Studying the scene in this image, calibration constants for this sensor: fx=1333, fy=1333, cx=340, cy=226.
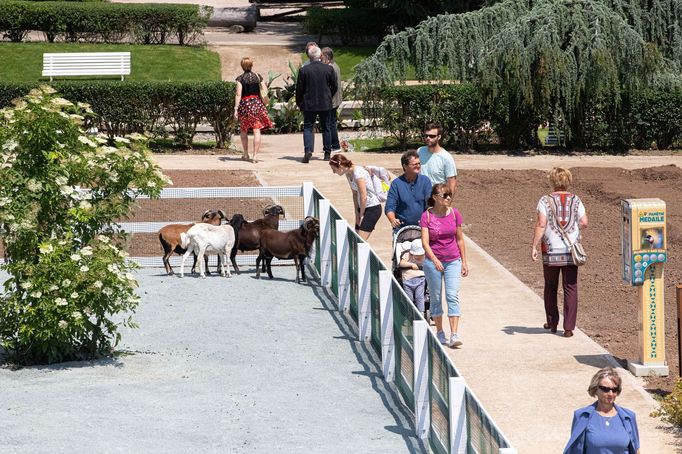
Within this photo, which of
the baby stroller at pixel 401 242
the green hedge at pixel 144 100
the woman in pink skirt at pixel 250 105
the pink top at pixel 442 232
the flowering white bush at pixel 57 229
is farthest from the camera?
the green hedge at pixel 144 100

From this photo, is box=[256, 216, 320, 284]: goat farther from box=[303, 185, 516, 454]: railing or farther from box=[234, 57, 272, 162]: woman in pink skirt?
box=[234, 57, 272, 162]: woman in pink skirt

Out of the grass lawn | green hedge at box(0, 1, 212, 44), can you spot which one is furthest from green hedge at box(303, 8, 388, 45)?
the grass lawn

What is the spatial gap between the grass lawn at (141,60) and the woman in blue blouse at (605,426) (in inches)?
903

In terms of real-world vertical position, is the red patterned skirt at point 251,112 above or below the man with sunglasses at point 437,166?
above

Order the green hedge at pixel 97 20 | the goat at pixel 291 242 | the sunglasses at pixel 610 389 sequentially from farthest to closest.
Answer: the green hedge at pixel 97 20 → the goat at pixel 291 242 → the sunglasses at pixel 610 389

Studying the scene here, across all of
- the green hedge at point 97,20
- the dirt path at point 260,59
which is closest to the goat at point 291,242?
the dirt path at point 260,59

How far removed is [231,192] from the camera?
598 inches

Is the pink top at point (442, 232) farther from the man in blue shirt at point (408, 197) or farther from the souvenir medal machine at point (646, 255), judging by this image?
the souvenir medal machine at point (646, 255)

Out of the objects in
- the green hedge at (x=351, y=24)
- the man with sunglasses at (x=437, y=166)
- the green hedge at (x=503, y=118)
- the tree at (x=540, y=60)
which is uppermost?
the green hedge at (x=351, y=24)

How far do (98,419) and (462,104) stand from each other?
13.9m

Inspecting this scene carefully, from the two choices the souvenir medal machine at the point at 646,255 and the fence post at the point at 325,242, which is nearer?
the souvenir medal machine at the point at 646,255

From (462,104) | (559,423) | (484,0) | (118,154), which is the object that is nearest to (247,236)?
(118,154)

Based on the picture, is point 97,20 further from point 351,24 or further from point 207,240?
point 207,240

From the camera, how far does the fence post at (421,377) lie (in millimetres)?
9023
